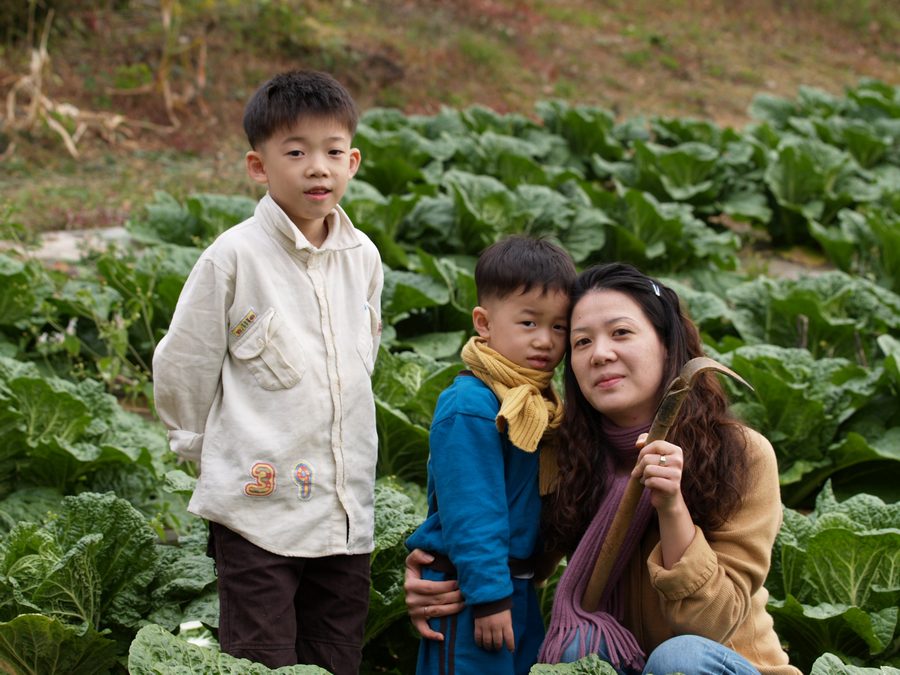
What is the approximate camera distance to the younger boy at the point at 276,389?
254 cm

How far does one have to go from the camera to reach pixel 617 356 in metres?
2.51

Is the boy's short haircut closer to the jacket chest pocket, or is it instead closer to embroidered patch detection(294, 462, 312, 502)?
the jacket chest pocket

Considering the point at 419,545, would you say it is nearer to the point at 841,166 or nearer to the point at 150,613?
the point at 150,613

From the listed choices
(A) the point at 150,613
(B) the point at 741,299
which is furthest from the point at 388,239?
(A) the point at 150,613

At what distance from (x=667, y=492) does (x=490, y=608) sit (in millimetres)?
480

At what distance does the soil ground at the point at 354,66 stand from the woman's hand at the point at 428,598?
3.82 metres

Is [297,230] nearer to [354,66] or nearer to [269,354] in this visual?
[269,354]

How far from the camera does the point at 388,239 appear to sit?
586 cm

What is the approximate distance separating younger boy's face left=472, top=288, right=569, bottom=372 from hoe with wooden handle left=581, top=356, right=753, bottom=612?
1.22 ft

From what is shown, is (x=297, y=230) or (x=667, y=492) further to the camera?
(x=297, y=230)

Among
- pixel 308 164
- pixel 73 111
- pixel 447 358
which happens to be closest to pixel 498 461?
pixel 308 164

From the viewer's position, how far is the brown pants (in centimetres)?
254

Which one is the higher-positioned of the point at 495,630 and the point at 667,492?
the point at 667,492

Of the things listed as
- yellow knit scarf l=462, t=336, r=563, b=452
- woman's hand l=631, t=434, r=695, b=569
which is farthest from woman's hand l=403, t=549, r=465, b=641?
woman's hand l=631, t=434, r=695, b=569
